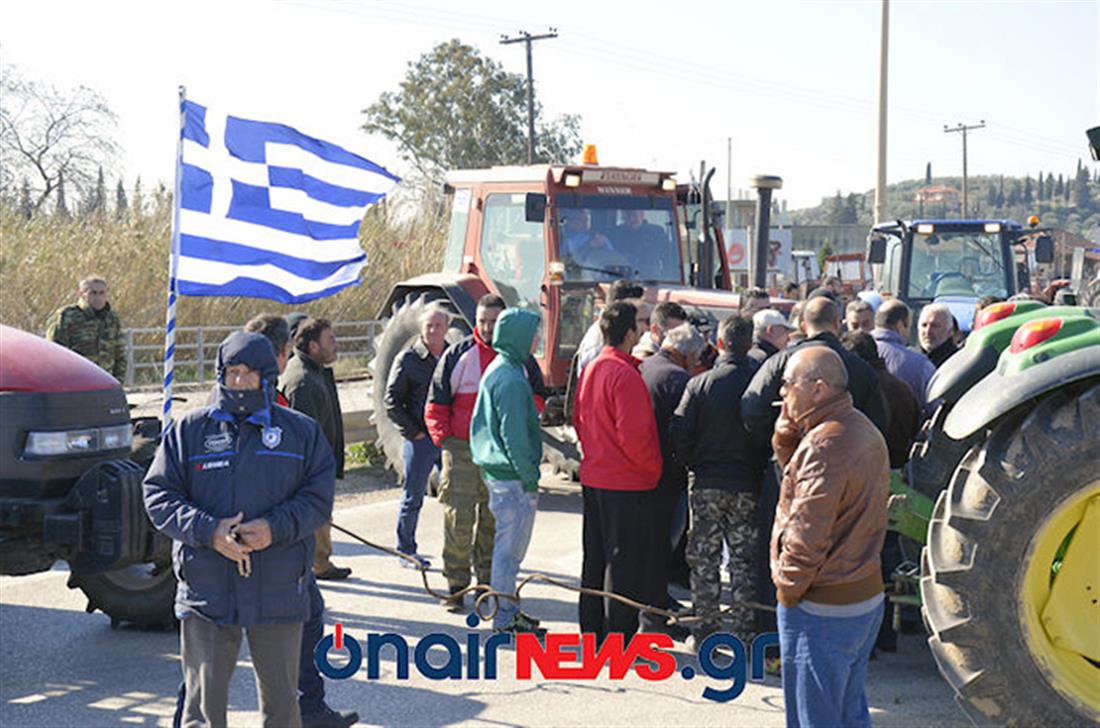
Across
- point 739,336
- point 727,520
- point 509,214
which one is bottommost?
point 727,520

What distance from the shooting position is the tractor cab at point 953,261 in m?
14.6

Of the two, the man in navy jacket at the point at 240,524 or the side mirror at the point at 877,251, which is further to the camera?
the side mirror at the point at 877,251

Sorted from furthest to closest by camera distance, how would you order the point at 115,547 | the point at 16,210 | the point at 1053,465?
1. the point at 16,210
2. the point at 115,547
3. the point at 1053,465

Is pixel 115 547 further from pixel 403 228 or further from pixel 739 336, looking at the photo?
pixel 403 228

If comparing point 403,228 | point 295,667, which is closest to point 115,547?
point 295,667

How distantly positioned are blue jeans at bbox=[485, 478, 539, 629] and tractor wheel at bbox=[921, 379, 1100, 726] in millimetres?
2570

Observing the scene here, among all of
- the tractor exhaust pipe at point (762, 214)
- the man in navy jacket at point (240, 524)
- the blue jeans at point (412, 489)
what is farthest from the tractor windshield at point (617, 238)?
the man in navy jacket at point (240, 524)

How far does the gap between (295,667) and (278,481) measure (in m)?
0.67

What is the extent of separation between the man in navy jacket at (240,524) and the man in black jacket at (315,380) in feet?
8.64

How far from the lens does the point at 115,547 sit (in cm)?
577

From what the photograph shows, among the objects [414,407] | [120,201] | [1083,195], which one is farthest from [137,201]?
[1083,195]

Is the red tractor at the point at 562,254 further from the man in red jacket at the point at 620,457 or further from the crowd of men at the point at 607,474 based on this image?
the man in red jacket at the point at 620,457

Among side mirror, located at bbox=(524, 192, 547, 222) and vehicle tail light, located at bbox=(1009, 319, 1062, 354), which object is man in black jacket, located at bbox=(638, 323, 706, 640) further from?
side mirror, located at bbox=(524, 192, 547, 222)

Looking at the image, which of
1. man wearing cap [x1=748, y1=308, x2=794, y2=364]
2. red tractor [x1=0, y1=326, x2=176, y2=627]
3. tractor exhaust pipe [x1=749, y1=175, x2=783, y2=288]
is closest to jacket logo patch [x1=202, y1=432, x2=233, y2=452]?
red tractor [x1=0, y1=326, x2=176, y2=627]
